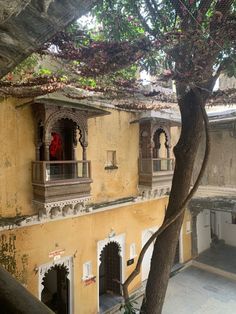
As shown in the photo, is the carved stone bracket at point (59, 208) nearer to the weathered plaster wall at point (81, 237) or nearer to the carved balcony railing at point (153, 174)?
the weathered plaster wall at point (81, 237)

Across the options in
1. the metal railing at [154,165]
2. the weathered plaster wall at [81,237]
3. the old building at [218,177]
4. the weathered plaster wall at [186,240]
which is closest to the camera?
the weathered plaster wall at [81,237]

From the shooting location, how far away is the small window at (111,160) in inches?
368

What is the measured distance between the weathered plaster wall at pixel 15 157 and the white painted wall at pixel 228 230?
12.2 metres

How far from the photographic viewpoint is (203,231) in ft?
46.3

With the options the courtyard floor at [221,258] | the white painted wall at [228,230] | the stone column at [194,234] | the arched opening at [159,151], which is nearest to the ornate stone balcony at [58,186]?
the arched opening at [159,151]

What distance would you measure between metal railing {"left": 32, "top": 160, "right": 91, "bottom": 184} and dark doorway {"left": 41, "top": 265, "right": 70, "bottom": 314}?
9.49 ft

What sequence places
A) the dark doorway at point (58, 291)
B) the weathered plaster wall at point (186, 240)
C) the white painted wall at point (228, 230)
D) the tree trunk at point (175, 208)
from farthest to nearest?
the white painted wall at point (228, 230), the weathered plaster wall at point (186, 240), the dark doorway at point (58, 291), the tree trunk at point (175, 208)

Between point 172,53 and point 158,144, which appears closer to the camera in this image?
point 172,53

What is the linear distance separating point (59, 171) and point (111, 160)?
215 cm

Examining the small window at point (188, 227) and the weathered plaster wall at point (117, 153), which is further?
the small window at point (188, 227)

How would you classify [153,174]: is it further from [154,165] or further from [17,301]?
[17,301]

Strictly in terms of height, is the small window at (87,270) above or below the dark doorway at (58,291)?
above

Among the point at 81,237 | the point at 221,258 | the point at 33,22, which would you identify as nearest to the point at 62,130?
the point at 81,237

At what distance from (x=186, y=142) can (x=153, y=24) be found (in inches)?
72.9
